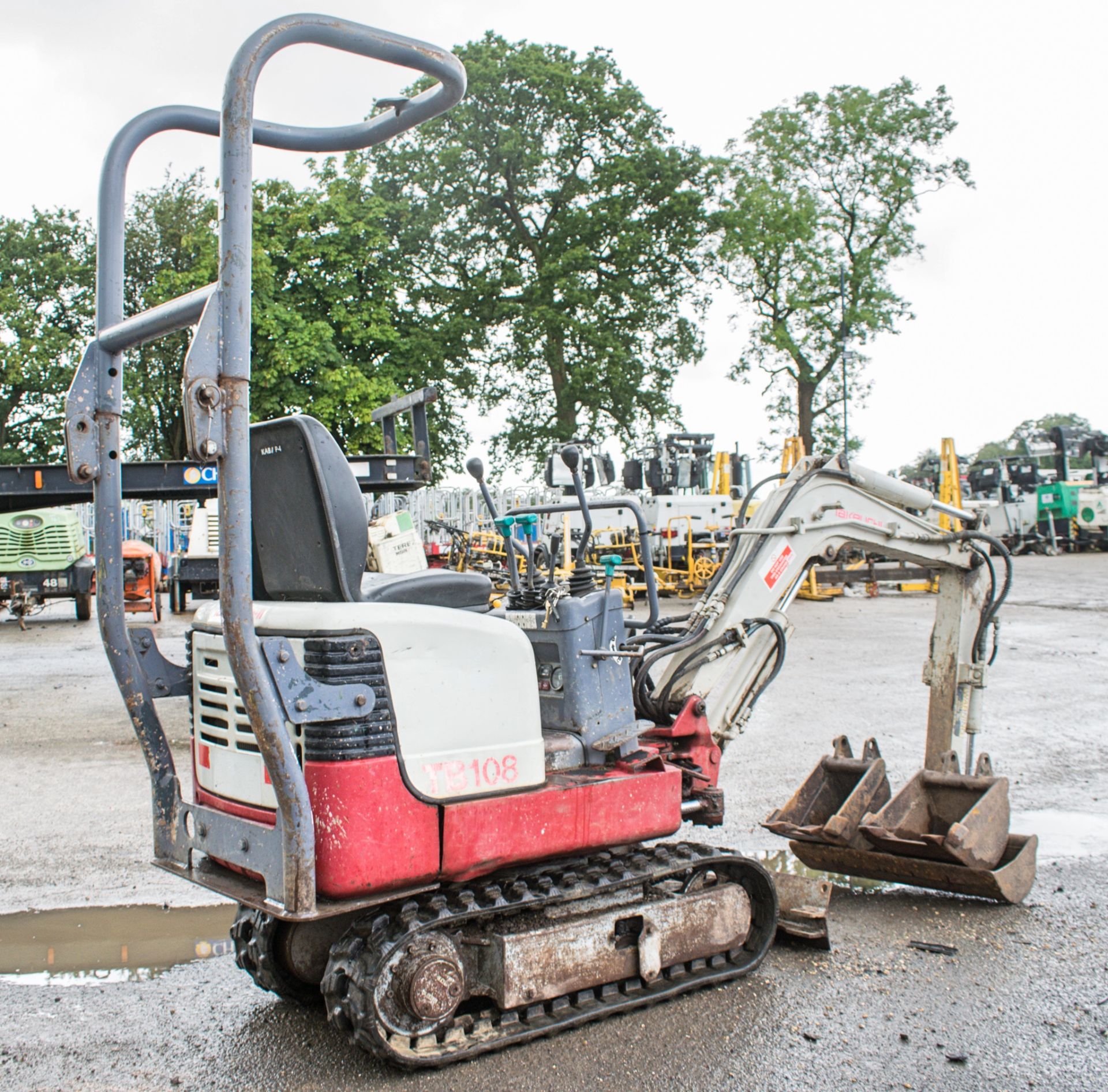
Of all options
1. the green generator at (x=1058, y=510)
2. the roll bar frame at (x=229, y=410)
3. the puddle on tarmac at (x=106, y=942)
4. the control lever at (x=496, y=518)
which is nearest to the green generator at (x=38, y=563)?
the puddle on tarmac at (x=106, y=942)

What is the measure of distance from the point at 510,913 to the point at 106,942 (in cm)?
199

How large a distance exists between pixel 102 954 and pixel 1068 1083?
359 centimetres

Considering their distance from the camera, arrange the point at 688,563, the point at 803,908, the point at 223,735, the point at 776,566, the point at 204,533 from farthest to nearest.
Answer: the point at 688,563
the point at 204,533
the point at 776,566
the point at 803,908
the point at 223,735

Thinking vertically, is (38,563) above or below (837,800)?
A: above

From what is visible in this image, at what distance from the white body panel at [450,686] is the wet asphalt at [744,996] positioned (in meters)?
0.94

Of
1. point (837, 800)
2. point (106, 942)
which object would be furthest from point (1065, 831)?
point (106, 942)

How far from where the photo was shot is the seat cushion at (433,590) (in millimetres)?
3688

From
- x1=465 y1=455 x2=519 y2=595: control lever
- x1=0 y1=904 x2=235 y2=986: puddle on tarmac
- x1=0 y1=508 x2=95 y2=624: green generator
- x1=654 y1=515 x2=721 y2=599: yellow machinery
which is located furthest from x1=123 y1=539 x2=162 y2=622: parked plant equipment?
x1=465 y1=455 x2=519 y2=595: control lever

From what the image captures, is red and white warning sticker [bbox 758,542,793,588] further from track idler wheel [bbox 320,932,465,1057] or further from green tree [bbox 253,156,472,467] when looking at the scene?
green tree [bbox 253,156,472,467]

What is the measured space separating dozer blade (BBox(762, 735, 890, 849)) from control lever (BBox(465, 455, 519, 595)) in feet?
5.93

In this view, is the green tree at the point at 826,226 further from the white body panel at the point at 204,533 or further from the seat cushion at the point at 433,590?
the seat cushion at the point at 433,590

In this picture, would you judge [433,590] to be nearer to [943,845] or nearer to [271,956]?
[271,956]

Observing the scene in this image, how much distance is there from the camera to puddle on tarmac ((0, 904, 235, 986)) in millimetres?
4379

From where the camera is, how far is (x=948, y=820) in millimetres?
5469
